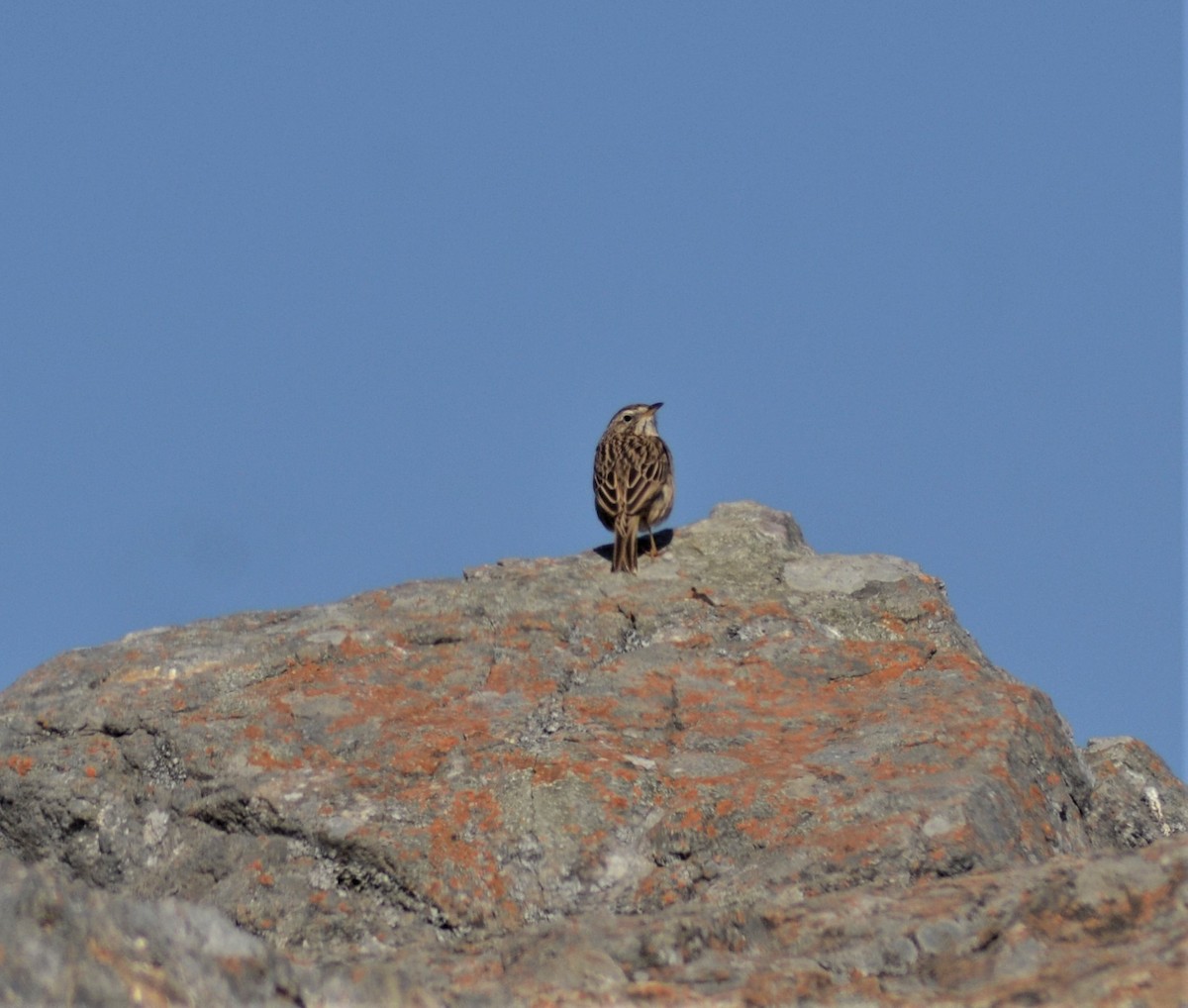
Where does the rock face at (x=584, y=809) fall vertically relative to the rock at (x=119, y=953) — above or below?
above

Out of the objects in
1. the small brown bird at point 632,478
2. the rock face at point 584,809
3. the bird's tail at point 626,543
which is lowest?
the rock face at point 584,809

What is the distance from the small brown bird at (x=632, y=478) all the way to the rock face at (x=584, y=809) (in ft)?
6.29

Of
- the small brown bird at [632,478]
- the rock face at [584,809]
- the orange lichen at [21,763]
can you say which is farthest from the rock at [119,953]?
the small brown bird at [632,478]

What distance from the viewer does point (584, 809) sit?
6570 mm

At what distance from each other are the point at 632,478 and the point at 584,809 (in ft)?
22.1

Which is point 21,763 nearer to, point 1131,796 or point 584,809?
point 584,809

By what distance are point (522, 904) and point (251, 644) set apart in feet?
9.68

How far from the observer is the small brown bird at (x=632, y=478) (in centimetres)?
1164

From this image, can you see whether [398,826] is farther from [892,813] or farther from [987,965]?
[987,965]

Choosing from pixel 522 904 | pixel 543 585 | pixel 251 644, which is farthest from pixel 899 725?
pixel 251 644

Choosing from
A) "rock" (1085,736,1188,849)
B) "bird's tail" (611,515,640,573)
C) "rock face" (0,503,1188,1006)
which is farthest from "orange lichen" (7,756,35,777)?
"rock" (1085,736,1188,849)

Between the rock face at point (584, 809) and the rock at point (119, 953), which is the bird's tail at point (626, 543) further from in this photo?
the rock at point (119, 953)

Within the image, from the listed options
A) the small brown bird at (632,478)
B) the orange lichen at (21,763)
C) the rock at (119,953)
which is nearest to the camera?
the rock at (119,953)

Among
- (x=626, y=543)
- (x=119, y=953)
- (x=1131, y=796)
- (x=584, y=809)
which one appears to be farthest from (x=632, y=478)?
(x=119, y=953)
